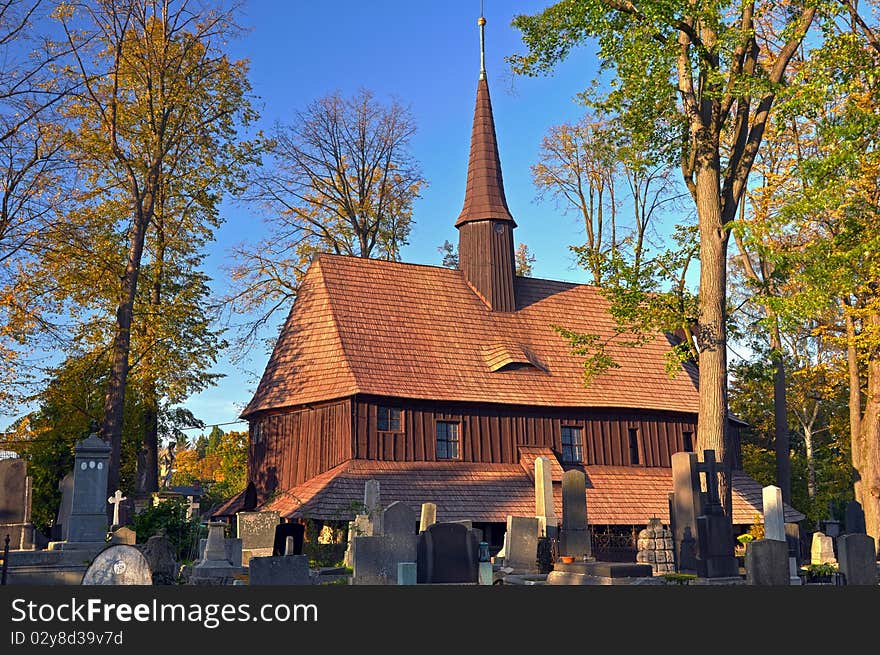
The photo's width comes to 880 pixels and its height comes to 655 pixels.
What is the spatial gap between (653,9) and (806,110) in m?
4.33

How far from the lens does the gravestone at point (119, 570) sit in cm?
1072

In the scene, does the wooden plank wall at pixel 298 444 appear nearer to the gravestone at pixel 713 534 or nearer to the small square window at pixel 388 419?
the small square window at pixel 388 419

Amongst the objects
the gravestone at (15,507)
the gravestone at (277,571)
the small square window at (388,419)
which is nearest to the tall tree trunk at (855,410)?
the small square window at (388,419)

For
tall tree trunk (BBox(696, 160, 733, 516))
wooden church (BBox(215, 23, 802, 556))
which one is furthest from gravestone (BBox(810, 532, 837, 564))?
wooden church (BBox(215, 23, 802, 556))

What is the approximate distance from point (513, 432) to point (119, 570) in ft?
58.4

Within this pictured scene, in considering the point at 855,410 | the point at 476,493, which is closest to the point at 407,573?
the point at 476,493

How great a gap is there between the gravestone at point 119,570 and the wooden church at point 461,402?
1150 centimetres

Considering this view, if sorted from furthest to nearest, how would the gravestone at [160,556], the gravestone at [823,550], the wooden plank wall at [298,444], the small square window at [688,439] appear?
the small square window at [688,439] → the wooden plank wall at [298,444] → the gravestone at [823,550] → the gravestone at [160,556]

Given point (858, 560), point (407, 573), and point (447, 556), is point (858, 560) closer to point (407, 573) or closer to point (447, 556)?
point (447, 556)

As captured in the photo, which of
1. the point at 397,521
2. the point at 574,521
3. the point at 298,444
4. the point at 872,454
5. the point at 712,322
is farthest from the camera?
the point at 298,444

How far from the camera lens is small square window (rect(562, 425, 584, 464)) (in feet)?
92.9

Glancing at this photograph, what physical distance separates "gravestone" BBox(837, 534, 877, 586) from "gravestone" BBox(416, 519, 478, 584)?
260 inches

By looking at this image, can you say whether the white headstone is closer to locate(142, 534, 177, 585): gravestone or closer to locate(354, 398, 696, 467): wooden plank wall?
locate(354, 398, 696, 467): wooden plank wall

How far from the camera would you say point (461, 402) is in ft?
87.2
